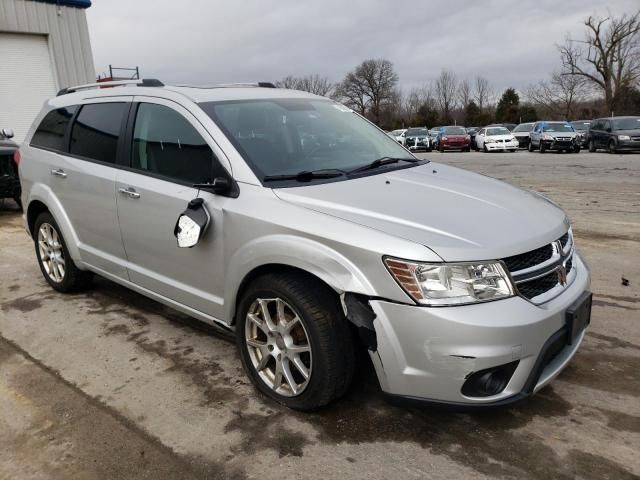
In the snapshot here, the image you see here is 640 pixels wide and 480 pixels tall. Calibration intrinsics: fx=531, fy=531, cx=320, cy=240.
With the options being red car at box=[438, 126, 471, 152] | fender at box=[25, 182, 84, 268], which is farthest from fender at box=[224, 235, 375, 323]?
red car at box=[438, 126, 471, 152]

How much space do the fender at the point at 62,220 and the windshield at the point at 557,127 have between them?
82.8 ft

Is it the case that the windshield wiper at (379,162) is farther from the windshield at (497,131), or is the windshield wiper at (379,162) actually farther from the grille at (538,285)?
the windshield at (497,131)

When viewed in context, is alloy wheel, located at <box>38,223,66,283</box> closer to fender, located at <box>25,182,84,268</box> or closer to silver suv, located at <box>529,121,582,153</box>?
fender, located at <box>25,182,84,268</box>

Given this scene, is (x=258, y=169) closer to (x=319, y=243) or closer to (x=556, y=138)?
(x=319, y=243)

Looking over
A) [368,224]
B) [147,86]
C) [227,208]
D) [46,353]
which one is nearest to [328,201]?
[368,224]

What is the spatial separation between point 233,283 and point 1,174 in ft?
26.8

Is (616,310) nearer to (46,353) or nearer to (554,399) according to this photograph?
(554,399)

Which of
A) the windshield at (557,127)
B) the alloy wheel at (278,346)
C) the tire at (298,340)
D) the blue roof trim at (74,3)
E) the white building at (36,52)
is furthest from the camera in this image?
the windshield at (557,127)

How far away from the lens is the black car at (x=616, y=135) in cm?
2197

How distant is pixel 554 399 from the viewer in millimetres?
2961

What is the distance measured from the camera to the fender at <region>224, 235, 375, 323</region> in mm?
2490

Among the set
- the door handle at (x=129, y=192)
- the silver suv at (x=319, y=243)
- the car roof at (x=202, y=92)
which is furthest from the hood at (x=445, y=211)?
the door handle at (x=129, y=192)

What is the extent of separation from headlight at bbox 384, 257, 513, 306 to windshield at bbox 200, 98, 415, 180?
3.48 ft

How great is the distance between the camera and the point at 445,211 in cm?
271
